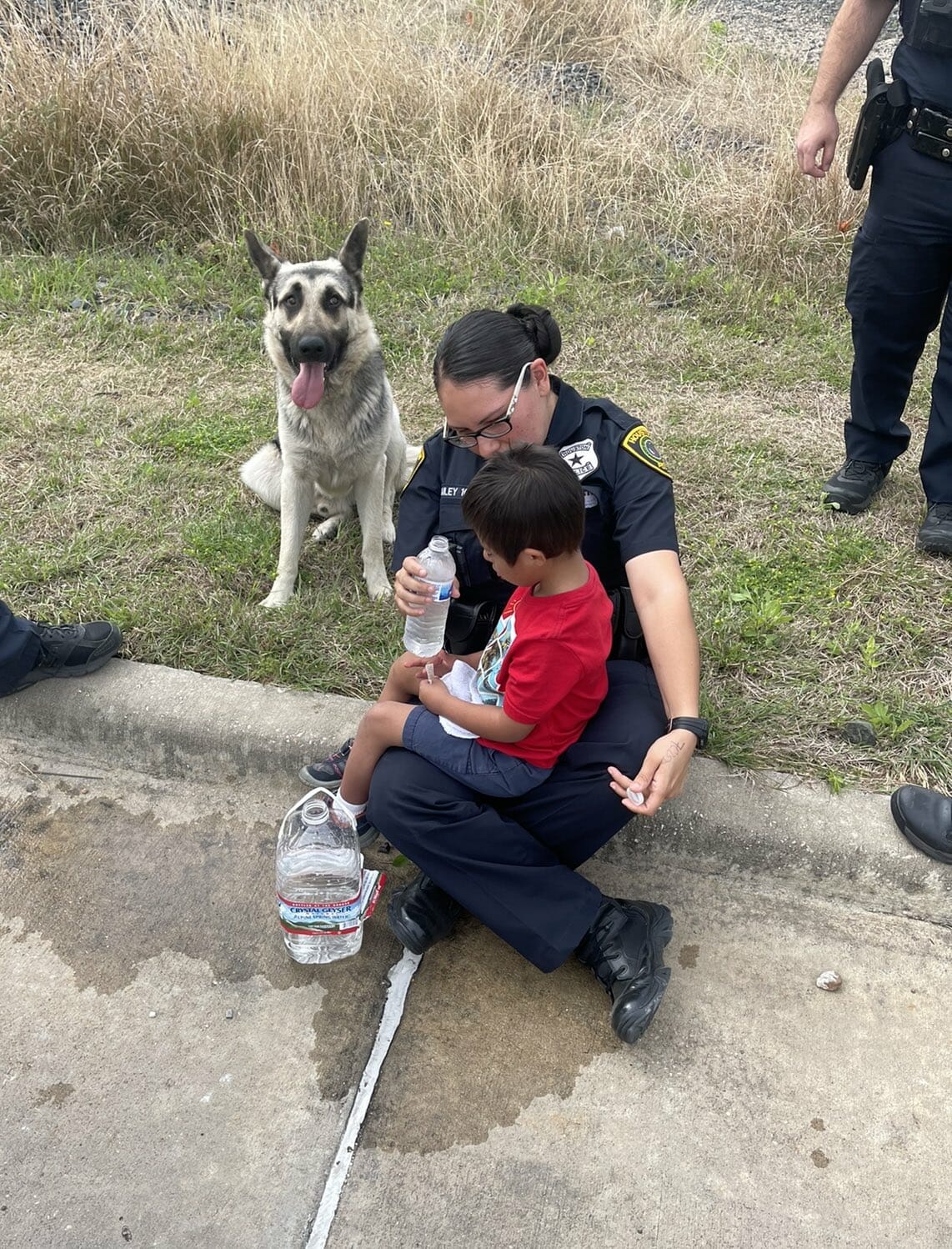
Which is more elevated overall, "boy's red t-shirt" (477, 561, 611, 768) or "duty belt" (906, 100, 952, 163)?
"duty belt" (906, 100, 952, 163)

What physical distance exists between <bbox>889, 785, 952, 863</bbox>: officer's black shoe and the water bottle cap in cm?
148

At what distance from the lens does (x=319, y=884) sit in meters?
2.41

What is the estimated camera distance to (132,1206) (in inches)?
73.3

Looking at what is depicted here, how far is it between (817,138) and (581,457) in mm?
1941

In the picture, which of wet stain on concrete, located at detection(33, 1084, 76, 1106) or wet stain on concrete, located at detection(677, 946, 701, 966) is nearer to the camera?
wet stain on concrete, located at detection(33, 1084, 76, 1106)

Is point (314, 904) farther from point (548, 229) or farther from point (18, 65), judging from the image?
point (18, 65)

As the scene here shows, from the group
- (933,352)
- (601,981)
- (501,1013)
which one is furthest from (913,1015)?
(933,352)

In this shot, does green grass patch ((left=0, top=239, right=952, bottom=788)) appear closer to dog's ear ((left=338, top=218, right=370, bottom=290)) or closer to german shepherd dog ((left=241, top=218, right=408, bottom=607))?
german shepherd dog ((left=241, top=218, right=408, bottom=607))

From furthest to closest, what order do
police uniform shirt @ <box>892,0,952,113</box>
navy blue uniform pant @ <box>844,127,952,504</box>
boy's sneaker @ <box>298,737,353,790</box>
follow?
navy blue uniform pant @ <box>844,127,952,504</box> → police uniform shirt @ <box>892,0,952,113</box> → boy's sneaker @ <box>298,737,353,790</box>

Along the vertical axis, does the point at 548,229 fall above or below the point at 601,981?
above

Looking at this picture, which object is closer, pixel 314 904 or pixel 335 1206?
pixel 335 1206

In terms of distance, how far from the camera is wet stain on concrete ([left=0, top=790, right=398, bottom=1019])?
2336mm

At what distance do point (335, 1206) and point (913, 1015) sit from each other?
1348 mm

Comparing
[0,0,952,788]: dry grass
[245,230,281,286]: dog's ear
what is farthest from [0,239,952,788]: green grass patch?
[245,230,281,286]: dog's ear
